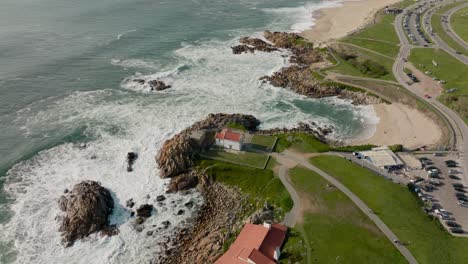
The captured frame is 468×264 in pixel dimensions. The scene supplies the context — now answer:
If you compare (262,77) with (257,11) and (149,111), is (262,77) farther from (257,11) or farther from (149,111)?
(257,11)

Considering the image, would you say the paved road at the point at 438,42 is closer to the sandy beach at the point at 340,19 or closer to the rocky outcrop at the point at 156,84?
the sandy beach at the point at 340,19

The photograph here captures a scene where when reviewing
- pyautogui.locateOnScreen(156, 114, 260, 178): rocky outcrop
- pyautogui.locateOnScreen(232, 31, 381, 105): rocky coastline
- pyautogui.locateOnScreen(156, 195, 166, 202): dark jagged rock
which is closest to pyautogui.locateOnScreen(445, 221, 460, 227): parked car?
pyautogui.locateOnScreen(156, 114, 260, 178): rocky outcrop

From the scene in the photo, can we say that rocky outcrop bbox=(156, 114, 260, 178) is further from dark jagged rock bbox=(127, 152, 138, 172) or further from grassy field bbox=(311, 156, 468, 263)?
grassy field bbox=(311, 156, 468, 263)

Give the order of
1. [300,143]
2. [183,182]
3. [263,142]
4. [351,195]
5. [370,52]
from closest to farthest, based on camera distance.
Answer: [351,195] → [183,182] → [300,143] → [263,142] → [370,52]

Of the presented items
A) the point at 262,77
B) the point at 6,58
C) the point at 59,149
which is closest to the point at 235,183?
the point at 59,149

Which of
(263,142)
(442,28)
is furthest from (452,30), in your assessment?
(263,142)

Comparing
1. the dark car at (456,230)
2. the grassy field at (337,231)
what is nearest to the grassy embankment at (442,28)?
the dark car at (456,230)

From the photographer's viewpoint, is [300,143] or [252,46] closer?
[300,143]

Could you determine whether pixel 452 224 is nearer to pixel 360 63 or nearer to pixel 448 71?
pixel 448 71
